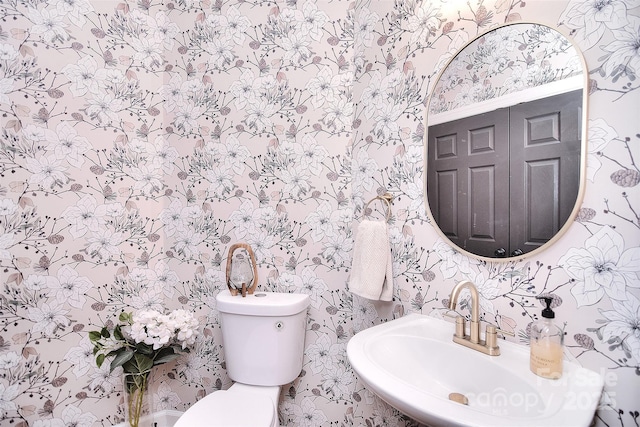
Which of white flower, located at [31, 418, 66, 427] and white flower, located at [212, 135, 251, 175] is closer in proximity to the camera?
white flower, located at [31, 418, 66, 427]

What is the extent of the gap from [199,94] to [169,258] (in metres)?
0.88

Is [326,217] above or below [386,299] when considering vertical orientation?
above

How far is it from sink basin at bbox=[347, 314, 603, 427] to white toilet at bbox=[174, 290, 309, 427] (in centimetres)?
46

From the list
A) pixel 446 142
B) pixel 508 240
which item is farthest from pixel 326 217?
pixel 508 240

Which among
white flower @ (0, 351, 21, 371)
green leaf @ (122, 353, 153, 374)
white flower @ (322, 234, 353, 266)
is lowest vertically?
green leaf @ (122, 353, 153, 374)

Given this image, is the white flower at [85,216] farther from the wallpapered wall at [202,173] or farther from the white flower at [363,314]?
the white flower at [363,314]

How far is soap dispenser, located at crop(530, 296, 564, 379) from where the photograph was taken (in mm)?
739

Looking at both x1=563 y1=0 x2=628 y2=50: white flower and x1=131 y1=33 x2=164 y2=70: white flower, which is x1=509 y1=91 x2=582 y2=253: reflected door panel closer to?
x1=563 y1=0 x2=628 y2=50: white flower

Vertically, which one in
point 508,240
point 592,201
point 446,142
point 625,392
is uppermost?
point 446,142

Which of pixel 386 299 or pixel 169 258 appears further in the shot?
pixel 169 258

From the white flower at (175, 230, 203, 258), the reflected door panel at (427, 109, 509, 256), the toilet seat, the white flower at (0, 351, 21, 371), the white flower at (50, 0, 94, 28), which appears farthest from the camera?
the white flower at (175, 230, 203, 258)

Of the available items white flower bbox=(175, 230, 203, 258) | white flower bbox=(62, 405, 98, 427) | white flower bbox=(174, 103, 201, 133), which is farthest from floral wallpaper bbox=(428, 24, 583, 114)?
white flower bbox=(62, 405, 98, 427)

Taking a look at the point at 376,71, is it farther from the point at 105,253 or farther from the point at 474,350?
the point at 105,253

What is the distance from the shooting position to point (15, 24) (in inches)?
50.0
